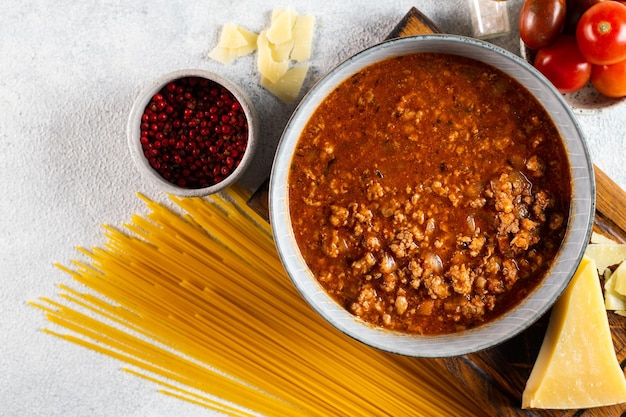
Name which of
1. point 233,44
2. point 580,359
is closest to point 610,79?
point 580,359

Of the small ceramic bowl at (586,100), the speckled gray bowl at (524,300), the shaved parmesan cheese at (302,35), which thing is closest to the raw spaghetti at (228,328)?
the speckled gray bowl at (524,300)

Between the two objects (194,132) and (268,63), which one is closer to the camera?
(194,132)

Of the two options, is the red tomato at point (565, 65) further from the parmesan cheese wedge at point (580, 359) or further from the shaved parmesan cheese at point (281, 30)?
the shaved parmesan cheese at point (281, 30)

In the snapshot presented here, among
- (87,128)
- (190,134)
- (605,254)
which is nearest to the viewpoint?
(605,254)

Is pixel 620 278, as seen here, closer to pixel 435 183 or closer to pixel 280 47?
pixel 435 183

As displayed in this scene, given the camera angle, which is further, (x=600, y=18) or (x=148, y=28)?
(x=148, y=28)

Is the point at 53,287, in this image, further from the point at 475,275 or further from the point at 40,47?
the point at 475,275

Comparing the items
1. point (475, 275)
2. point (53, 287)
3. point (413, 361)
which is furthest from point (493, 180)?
point (53, 287)
